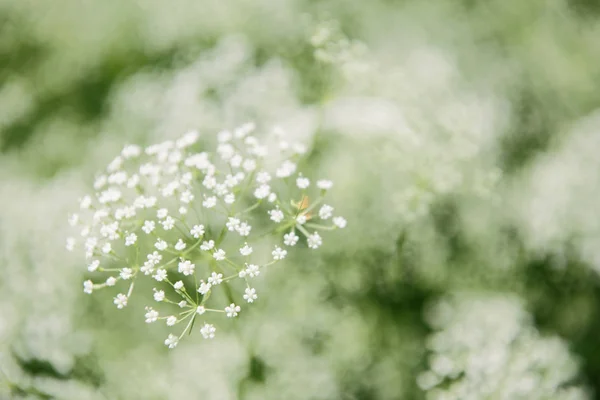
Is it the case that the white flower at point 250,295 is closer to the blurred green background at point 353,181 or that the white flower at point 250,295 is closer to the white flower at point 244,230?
the white flower at point 244,230

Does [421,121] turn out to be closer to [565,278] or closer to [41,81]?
[565,278]

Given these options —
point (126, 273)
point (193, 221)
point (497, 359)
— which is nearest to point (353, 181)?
point (193, 221)

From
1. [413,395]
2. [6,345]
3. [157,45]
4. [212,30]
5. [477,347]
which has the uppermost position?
[212,30]

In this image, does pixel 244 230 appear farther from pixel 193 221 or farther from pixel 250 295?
pixel 193 221

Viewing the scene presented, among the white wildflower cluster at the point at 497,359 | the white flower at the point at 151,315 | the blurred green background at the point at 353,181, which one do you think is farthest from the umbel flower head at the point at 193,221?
the white wildflower cluster at the point at 497,359

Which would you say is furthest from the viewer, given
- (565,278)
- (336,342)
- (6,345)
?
(565,278)

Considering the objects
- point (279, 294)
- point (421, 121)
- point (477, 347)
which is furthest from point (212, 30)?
point (477, 347)

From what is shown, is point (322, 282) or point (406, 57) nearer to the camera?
point (322, 282)
